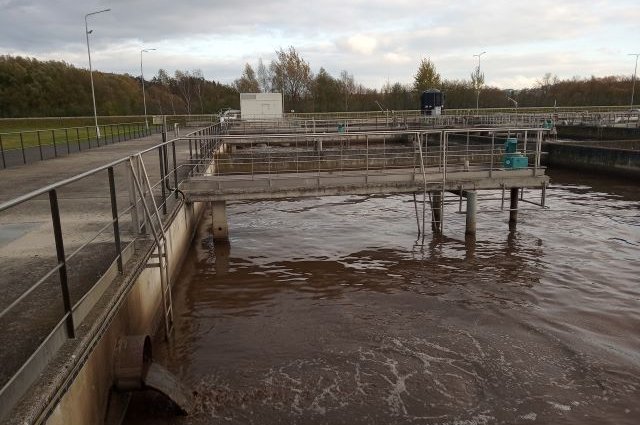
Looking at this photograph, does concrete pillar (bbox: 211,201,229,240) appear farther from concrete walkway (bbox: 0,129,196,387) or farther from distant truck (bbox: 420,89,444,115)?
distant truck (bbox: 420,89,444,115)

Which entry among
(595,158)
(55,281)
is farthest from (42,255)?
(595,158)

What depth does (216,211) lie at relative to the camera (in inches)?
515

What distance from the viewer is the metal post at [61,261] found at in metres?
3.90

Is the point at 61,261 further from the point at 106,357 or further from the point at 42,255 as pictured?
the point at 42,255

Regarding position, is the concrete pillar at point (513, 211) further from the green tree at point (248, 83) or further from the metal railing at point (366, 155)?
the green tree at point (248, 83)

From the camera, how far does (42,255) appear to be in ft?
21.0

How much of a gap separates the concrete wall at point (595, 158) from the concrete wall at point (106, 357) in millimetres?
24240

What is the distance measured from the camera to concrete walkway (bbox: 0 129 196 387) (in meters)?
4.26

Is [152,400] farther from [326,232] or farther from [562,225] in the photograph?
[562,225]

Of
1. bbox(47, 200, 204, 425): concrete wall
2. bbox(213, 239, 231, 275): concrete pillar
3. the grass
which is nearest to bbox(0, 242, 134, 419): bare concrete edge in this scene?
bbox(47, 200, 204, 425): concrete wall

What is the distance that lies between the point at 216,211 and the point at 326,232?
3440 mm

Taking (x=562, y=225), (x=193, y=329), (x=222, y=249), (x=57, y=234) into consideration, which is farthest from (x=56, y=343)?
(x=562, y=225)

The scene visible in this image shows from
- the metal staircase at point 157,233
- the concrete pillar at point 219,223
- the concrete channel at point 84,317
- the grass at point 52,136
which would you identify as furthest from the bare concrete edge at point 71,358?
the grass at point 52,136

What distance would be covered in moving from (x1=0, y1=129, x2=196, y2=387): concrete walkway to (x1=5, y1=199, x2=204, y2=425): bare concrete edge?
227 mm
